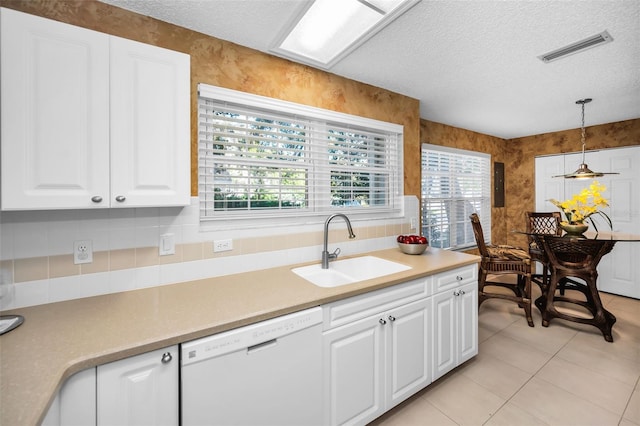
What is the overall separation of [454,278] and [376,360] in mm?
873

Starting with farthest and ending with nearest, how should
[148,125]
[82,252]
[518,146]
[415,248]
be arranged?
[518,146] → [415,248] → [82,252] → [148,125]

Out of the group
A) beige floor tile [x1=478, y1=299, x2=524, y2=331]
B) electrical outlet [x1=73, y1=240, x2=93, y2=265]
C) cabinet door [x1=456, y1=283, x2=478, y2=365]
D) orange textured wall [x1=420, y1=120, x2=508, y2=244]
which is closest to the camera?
electrical outlet [x1=73, y1=240, x2=93, y2=265]

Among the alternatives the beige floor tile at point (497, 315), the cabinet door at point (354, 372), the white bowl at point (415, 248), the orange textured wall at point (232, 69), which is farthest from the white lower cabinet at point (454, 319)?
the orange textured wall at point (232, 69)

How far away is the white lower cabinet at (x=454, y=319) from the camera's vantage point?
6.26 ft

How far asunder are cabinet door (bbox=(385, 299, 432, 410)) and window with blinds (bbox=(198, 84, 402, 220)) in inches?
37.8

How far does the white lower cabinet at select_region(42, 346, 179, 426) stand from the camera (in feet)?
2.88

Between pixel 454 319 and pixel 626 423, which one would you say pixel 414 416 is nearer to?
pixel 454 319

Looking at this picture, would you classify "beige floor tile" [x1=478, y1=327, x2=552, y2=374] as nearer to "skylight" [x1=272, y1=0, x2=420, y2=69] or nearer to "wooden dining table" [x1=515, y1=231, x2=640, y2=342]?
"wooden dining table" [x1=515, y1=231, x2=640, y2=342]

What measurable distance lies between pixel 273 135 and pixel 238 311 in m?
1.27

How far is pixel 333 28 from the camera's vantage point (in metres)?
1.62

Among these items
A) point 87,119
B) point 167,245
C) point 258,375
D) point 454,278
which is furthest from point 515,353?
point 87,119

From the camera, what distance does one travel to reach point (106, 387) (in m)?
0.93

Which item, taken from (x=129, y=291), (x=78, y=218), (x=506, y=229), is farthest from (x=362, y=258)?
(x=506, y=229)

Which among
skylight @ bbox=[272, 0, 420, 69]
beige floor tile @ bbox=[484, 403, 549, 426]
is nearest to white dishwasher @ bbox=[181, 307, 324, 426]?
beige floor tile @ bbox=[484, 403, 549, 426]
